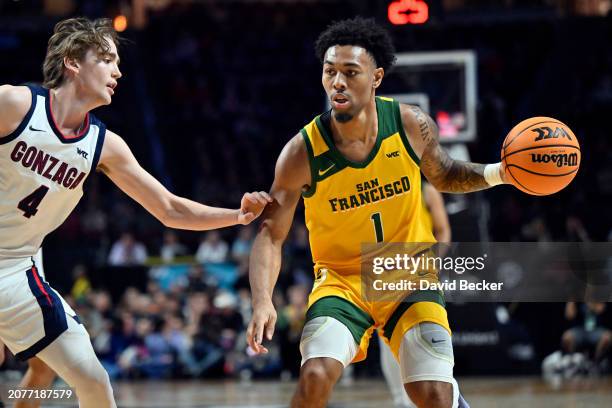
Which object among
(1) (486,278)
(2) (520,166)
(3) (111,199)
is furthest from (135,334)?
(2) (520,166)

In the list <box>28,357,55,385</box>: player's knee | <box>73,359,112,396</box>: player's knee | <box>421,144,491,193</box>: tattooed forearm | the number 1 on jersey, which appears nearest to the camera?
<box>73,359,112,396</box>: player's knee

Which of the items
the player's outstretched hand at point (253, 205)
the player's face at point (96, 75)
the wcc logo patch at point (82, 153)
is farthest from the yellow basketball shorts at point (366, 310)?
the player's face at point (96, 75)

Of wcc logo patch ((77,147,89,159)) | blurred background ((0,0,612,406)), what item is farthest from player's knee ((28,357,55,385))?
blurred background ((0,0,612,406))

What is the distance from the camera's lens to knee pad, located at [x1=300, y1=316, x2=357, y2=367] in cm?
446

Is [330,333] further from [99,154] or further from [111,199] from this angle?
[111,199]

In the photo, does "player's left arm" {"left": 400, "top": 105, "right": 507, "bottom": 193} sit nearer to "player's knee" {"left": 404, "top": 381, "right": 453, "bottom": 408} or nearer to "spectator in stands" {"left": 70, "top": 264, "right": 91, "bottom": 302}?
"player's knee" {"left": 404, "top": 381, "right": 453, "bottom": 408}

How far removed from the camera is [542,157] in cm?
482

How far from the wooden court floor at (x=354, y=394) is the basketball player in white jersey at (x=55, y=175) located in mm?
3720

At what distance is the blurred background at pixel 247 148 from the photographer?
1116cm

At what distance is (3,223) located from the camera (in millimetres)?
4469

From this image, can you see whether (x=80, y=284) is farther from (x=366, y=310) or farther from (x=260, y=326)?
(x=260, y=326)

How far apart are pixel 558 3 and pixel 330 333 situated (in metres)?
15.3

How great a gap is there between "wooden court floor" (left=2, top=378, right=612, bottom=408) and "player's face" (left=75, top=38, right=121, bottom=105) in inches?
158

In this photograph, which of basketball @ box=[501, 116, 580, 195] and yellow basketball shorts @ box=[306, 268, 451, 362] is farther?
basketball @ box=[501, 116, 580, 195]
